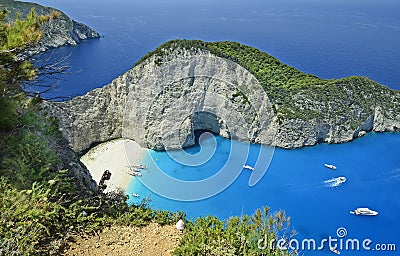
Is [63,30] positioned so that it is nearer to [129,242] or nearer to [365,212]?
[365,212]

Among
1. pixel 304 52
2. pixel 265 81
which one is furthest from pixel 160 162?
pixel 304 52

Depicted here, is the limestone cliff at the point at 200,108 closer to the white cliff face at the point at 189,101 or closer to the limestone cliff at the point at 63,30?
the white cliff face at the point at 189,101

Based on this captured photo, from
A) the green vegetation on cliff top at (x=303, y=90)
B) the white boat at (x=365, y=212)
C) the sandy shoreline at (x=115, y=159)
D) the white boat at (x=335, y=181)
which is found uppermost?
the green vegetation on cliff top at (x=303, y=90)

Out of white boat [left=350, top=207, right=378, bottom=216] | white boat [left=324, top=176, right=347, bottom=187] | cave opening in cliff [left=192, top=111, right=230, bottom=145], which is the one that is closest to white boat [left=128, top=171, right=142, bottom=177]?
cave opening in cliff [left=192, top=111, right=230, bottom=145]

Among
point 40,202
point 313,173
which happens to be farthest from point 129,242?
point 313,173

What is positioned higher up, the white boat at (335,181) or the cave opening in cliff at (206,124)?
the cave opening in cliff at (206,124)

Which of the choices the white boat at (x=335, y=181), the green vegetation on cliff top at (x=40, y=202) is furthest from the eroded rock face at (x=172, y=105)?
the green vegetation on cliff top at (x=40, y=202)

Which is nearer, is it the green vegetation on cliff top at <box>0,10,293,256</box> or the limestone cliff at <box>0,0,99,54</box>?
the green vegetation on cliff top at <box>0,10,293,256</box>

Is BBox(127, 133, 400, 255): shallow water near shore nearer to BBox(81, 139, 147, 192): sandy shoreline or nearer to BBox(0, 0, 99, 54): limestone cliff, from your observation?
BBox(81, 139, 147, 192): sandy shoreline
